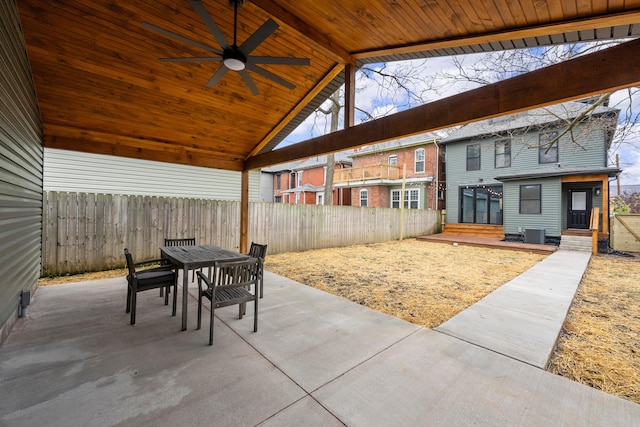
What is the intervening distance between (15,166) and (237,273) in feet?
9.49

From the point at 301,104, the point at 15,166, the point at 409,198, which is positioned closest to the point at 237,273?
the point at 15,166

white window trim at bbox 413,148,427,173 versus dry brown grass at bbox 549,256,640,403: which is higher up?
white window trim at bbox 413,148,427,173

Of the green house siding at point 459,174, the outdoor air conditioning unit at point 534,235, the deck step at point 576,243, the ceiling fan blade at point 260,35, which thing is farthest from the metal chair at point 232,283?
the green house siding at point 459,174

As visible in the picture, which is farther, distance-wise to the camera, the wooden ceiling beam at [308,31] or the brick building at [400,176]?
the brick building at [400,176]

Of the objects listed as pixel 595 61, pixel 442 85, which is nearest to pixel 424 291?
pixel 595 61

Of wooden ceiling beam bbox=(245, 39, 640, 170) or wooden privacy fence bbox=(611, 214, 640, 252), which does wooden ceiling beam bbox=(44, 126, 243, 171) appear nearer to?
wooden ceiling beam bbox=(245, 39, 640, 170)

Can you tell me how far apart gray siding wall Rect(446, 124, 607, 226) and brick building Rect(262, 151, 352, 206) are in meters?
7.49

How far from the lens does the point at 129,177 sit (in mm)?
7938

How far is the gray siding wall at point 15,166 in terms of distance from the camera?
2.62m

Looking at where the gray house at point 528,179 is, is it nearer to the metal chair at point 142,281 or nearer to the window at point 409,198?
the window at point 409,198

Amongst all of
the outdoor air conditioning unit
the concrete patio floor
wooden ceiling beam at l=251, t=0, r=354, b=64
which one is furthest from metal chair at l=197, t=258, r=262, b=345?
the outdoor air conditioning unit

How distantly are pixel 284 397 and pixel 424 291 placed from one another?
3.50 m

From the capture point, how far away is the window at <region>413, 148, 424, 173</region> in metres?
17.1

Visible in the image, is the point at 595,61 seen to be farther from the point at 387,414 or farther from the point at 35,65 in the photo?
the point at 35,65
